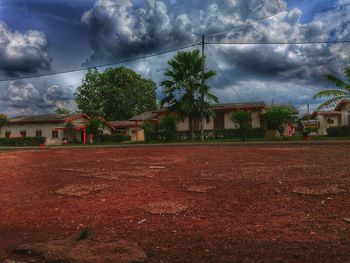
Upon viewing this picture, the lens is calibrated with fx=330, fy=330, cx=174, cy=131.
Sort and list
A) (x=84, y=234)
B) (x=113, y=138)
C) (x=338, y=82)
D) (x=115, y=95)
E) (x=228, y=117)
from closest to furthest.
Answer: (x=84, y=234) → (x=338, y=82) → (x=228, y=117) → (x=113, y=138) → (x=115, y=95)

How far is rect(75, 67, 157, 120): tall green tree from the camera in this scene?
60.0 m

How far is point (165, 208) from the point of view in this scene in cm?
579

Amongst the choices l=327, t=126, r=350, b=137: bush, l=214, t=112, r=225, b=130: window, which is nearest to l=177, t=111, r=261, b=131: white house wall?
l=214, t=112, r=225, b=130: window

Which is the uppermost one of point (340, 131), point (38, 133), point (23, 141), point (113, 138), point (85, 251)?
point (38, 133)

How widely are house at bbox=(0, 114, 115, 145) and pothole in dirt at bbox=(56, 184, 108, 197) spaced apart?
35619mm

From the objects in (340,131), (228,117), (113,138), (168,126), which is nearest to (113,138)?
(113,138)

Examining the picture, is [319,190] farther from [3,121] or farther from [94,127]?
[3,121]

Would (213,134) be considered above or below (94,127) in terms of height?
below

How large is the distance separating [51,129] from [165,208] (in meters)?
41.7

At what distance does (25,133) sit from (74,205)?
43.8 metres

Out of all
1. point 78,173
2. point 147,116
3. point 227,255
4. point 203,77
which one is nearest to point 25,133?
point 147,116

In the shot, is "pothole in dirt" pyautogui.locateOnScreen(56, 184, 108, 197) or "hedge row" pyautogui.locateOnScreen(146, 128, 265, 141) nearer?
"pothole in dirt" pyautogui.locateOnScreen(56, 184, 108, 197)

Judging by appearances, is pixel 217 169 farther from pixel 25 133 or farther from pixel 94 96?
pixel 94 96

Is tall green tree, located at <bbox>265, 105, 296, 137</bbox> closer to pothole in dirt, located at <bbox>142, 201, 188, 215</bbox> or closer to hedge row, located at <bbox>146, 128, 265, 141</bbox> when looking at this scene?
hedge row, located at <bbox>146, 128, 265, 141</bbox>
